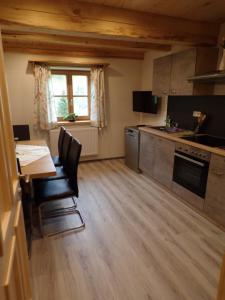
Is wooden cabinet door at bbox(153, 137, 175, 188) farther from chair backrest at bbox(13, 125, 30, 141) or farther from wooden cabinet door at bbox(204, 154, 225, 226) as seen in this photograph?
chair backrest at bbox(13, 125, 30, 141)

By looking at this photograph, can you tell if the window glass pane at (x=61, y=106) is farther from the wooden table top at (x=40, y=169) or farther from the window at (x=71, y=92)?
the wooden table top at (x=40, y=169)

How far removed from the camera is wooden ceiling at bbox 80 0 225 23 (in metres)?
2.10

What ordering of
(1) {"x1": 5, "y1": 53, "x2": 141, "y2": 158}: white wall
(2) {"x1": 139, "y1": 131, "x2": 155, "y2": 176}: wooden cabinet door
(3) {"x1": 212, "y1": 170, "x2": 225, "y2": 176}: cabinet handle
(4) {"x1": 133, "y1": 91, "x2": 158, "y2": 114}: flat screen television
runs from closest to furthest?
(3) {"x1": 212, "y1": 170, "x2": 225, "y2": 176}: cabinet handle
(2) {"x1": 139, "y1": 131, "x2": 155, "y2": 176}: wooden cabinet door
(1) {"x1": 5, "y1": 53, "x2": 141, "y2": 158}: white wall
(4) {"x1": 133, "y1": 91, "x2": 158, "y2": 114}: flat screen television

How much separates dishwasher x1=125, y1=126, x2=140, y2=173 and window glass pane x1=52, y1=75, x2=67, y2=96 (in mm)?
1626

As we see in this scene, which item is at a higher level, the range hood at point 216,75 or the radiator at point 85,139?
the range hood at point 216,75

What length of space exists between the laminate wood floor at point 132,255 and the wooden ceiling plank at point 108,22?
2161 mm

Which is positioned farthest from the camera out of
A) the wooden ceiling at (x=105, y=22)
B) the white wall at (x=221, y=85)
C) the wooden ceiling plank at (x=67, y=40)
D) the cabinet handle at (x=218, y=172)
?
the wooden ceiling plank at (x=67, y=40)

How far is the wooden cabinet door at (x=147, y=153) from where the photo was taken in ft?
11.3

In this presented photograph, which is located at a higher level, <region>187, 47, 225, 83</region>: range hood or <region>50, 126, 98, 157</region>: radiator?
<region>187, 47, 225, 83</region>: range hood

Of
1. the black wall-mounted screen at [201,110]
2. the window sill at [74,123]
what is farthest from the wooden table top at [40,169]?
the black wall-mounted screen at [201,110]

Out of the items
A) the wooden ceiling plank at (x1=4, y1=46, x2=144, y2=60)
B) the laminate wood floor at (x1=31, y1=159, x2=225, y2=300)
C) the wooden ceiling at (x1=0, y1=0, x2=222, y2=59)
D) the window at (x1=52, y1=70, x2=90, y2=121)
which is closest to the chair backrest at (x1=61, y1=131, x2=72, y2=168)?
the laminate wood floor at (x1=31, y1=159, x2=225, y2=300)

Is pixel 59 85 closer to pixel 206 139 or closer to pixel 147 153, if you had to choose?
pixel 147 153

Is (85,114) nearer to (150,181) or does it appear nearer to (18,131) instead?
(18,131)

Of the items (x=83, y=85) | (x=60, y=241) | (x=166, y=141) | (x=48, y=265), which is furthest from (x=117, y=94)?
(x=48, y=265)
